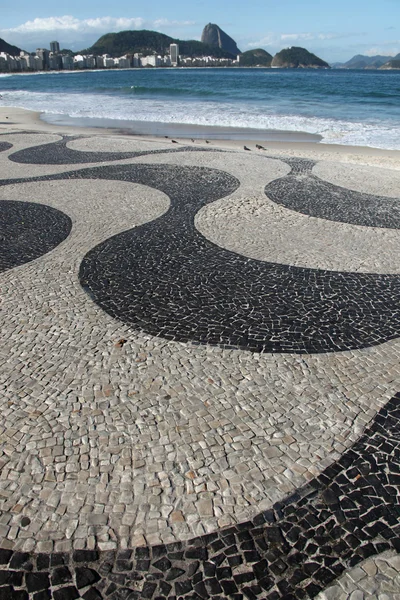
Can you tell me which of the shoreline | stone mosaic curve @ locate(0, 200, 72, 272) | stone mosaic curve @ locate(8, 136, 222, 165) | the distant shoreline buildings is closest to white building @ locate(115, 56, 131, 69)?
the distant shoreline buildings

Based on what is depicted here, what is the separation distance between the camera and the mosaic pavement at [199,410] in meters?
2.58

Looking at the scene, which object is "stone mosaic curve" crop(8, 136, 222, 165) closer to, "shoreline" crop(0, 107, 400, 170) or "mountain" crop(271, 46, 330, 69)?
"shoreline" crop(0, 107, 400, 170)

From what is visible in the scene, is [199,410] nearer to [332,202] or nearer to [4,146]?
[332,202]

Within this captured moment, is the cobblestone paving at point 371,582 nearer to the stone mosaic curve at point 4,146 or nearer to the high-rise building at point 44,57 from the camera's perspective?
the stone mosaic curve at point 4,146

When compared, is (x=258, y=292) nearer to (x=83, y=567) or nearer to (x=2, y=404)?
(x=2, y=404)

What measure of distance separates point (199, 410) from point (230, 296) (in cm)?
205

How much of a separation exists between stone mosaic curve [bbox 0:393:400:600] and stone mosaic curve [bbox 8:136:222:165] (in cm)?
1173

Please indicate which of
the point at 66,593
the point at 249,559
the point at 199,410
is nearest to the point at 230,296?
the point at 199,410

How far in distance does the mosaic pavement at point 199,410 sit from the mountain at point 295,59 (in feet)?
632

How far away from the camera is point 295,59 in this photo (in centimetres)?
17862

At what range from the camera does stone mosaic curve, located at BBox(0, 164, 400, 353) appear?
15.6 feet

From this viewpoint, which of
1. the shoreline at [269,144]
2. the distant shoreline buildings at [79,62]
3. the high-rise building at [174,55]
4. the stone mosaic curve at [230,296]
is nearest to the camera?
the stone mosaic curve at [230,296]

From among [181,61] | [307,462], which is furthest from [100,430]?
[181,61]

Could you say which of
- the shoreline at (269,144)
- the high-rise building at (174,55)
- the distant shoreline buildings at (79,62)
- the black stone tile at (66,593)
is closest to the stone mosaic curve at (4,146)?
the shoreline at (269,144)
